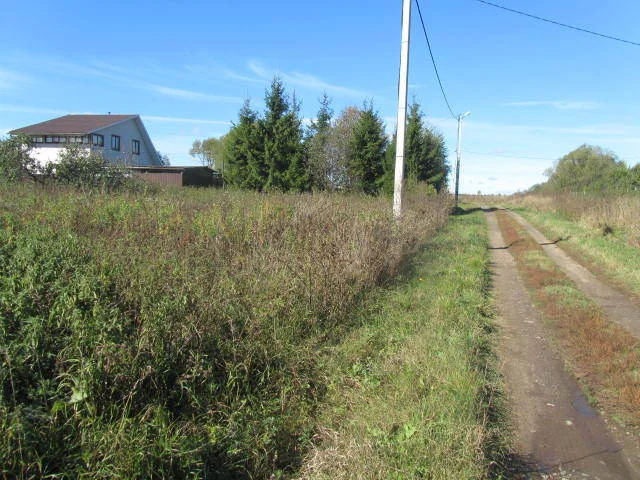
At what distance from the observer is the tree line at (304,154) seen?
23125mm

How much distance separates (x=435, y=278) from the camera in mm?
8281

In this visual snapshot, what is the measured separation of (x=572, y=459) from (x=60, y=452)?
3.45 m

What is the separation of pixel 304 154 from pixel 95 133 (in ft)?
68.0

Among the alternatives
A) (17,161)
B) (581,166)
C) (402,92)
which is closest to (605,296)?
(402,92)

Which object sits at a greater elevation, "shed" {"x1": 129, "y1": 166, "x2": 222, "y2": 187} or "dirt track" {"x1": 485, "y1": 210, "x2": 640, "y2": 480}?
"shed" {"x1": 129, "y1": 166, "x2": 222, "y2": 187}

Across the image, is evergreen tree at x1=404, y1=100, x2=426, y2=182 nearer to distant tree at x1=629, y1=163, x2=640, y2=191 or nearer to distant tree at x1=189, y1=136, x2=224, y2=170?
distant tree at x1=629, y1=163, x2=640, y2=191

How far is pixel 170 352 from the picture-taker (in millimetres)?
3404

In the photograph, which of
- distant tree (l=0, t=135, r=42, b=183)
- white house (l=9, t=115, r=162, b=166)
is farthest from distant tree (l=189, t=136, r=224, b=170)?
distant tree (l=0, t=135, r=42, b=183)

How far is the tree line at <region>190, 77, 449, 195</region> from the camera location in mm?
23125

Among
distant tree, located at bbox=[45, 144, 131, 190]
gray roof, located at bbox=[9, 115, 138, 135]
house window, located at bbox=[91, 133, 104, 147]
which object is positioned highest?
gray roof, located at bbox=[9, 115, 138, 135]

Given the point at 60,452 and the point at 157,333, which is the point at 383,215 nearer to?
the point at 157,333

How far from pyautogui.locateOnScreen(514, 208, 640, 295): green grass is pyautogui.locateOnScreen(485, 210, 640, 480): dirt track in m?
4.67

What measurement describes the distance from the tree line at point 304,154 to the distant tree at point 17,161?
10411 mm

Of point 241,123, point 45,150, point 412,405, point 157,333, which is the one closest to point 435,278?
point 412,405
